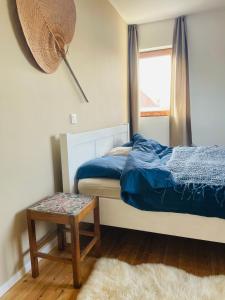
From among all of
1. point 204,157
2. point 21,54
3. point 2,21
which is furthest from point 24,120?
point 204,157

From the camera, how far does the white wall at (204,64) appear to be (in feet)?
11.8

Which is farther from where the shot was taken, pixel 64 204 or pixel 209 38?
pixel 209 38

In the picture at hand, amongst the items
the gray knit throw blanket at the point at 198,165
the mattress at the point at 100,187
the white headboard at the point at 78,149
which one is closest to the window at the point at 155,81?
the gray knit throw blanket at the point at 198,165

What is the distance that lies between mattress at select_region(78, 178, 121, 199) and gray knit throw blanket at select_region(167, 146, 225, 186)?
0.48 metres

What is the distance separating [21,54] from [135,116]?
101 inches

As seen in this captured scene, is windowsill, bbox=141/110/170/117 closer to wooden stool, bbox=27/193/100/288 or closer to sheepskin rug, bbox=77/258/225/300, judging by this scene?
wooden stool, bbox=27/193/100/288

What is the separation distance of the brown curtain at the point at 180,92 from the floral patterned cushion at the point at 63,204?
2.48 m

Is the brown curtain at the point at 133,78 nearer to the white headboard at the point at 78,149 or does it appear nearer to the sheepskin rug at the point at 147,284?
the white headboard at the point at 78,149

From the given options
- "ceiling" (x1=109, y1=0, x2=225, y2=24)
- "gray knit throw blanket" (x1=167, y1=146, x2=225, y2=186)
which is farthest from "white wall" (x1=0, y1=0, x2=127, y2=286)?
"gray knit throw blanket" (x1=167, y1=146, x2=225, y2=186)

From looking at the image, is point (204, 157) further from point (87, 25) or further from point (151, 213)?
point (87, 25)

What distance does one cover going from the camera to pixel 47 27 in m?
1.87

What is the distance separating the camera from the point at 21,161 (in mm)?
1707

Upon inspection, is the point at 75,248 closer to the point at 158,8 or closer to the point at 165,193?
the point at 165,193

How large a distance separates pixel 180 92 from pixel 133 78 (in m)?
0.80
